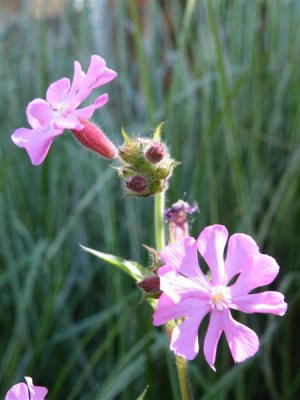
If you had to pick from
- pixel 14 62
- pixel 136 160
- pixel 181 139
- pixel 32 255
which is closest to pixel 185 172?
pixel 181 139

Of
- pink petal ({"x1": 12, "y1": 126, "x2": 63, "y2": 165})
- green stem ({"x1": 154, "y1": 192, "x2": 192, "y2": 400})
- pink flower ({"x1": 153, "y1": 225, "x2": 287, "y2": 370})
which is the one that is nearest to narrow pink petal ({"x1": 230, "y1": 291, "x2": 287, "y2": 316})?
pink flower ({"x1": 153, "y1": 225, "x2": 287, "y2": 370})

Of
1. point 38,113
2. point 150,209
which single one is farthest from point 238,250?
point 150,209

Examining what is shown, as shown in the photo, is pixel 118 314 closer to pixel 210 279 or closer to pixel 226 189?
pixel 226 189

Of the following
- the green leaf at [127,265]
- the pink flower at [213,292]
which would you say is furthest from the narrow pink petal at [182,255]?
the green leaf at [127,265]

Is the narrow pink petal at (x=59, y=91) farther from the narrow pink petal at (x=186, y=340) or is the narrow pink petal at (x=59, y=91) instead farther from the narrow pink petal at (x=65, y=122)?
the narrow pink petal at (x=186, y=340)

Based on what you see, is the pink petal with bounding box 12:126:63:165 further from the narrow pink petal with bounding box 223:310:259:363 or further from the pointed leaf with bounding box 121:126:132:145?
the narrow pink petal with bounding box 223:310:259:363
